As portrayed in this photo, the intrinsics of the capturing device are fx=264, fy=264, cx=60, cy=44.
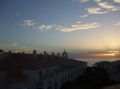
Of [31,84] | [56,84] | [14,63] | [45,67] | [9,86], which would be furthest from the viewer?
[56,84]

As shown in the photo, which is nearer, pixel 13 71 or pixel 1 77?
Answer: pixel 1 77

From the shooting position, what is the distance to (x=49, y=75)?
1970 inches

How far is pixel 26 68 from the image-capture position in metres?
44.7

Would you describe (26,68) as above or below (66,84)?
above

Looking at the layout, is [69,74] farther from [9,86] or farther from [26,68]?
[9,86]

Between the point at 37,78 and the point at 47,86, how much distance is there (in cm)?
235

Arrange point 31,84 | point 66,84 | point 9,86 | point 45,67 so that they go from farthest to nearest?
point 66,84, point 45,67, point 31,84, point 9,86

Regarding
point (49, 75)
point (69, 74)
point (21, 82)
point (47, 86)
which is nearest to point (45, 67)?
point (49, 75)

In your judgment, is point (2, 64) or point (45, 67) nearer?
point (2, 64)

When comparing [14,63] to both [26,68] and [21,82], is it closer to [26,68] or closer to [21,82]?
[26,68]

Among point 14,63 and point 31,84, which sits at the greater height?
point 14,63

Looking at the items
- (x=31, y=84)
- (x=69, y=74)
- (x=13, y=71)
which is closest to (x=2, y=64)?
(x=13, y=71)

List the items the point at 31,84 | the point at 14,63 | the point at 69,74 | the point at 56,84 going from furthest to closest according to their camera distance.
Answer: the point at 69,74, the point at 56,84, the point at 14,63, the point at 31,84

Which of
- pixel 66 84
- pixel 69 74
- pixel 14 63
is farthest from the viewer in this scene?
pixel 69 74
